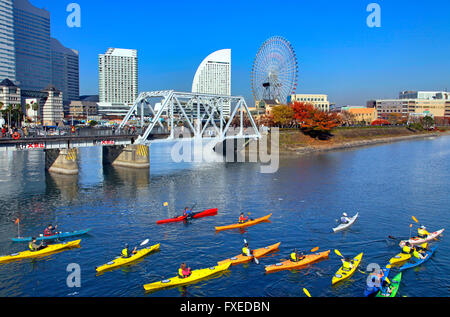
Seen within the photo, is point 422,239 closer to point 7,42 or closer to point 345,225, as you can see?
point 345,225

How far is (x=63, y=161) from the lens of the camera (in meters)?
67.6

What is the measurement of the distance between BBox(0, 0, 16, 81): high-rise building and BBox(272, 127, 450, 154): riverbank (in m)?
158

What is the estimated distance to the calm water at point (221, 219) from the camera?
2669cm

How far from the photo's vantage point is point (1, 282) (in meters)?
26.5

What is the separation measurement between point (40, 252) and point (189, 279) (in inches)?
565

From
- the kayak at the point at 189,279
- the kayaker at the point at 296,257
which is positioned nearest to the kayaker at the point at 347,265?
the kayaker at the point at 296,257

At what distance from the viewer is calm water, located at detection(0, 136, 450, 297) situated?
2669 centimetres

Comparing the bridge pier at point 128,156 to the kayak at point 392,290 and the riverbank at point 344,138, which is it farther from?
the kayak at point 392,290

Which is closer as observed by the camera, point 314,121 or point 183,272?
point 183,272

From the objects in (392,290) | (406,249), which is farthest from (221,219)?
(392,290)

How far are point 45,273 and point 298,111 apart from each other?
11608 centimetres

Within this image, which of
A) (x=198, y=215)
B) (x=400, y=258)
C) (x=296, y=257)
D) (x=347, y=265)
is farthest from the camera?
(x=198, y=215)

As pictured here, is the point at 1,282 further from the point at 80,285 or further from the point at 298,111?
the point at 298,111

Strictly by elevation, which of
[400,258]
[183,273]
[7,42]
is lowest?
[400,258]
